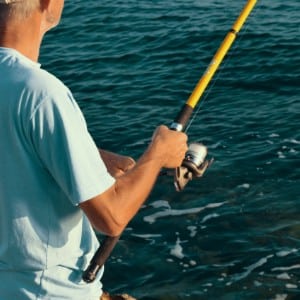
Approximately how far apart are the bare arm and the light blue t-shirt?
0.05 metres

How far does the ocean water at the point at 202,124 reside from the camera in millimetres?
6871

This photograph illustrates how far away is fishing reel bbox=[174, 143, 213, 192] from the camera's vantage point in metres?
3.93

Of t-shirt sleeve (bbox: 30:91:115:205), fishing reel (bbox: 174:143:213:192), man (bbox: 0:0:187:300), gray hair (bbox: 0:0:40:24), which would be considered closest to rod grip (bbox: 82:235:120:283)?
man (bbox: 0:0:187:300)

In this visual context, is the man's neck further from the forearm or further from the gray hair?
the forearm

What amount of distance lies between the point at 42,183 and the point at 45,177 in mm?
24

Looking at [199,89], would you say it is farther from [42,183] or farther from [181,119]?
[42,183]

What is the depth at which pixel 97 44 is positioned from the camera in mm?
13406

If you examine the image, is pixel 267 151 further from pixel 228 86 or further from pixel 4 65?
pixel 4 65

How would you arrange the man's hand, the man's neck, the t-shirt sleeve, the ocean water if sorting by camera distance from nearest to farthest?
the t-shirt sleeve < the man's neck < the man's hand < the ocean water

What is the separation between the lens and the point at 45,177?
270 cm

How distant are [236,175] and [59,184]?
234 inches

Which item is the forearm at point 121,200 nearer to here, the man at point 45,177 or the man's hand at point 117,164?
the man at point 45,177

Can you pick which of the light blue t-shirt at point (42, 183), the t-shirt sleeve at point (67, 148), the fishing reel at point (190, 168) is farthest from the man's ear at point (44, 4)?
the fishing reel at point (190, 168)

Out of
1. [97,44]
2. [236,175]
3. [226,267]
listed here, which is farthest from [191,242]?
[97,44]
